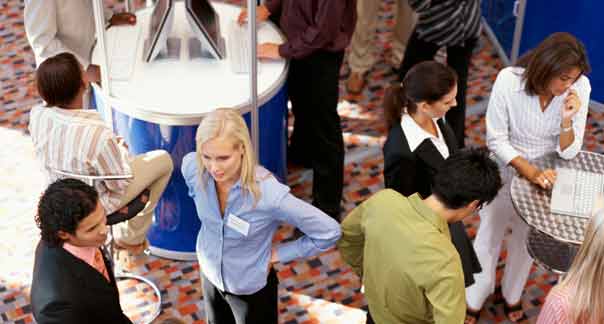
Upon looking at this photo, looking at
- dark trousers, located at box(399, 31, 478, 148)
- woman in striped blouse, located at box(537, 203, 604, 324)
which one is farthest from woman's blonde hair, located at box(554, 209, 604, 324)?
dark trousers, located at box(399, 31, 478, 148)

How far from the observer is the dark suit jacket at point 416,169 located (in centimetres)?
332

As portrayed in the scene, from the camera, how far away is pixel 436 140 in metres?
3.40

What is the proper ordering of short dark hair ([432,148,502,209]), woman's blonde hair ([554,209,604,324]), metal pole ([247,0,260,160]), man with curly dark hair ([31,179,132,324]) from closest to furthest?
woman's blonde hair ([554,209,604,324]) < man with curly dark hair ([31,179,132,324]) < short dark hair ([432,148,502,209]) < metal pole ([247,0,260,160])

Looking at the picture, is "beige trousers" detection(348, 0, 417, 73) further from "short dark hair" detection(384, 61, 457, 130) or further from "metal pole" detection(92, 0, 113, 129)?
"short dark hair" detection(384, 61, 457, 130)

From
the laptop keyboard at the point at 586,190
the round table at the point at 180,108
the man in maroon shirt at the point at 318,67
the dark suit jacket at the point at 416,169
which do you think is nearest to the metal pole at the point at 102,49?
the round table at the point at 180,108

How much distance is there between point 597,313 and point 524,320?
5.22 feet

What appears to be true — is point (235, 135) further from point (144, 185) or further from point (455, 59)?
point (455, 59)

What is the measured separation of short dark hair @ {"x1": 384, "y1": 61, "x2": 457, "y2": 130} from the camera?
10.9ft

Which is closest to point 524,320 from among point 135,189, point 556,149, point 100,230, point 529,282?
point 529,282

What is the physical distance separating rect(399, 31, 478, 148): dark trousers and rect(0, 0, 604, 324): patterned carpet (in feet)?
1.49

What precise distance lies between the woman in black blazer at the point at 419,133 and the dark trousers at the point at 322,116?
2.76 feet

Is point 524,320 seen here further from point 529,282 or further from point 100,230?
point 100,230

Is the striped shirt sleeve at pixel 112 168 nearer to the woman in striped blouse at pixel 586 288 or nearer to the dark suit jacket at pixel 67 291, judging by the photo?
the dark suit jacket at pixel 67 291

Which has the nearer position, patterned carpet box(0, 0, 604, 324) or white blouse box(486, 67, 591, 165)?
white blouse box(486, 67, 591, 165)
